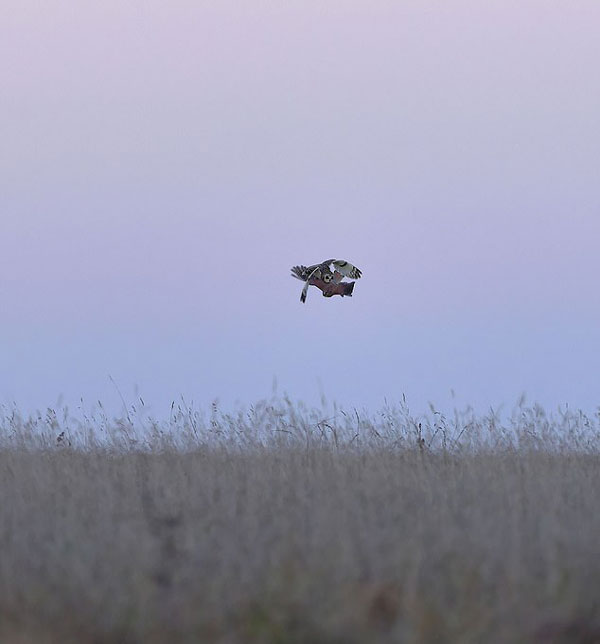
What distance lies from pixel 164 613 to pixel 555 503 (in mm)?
3513

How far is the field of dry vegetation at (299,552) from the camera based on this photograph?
448 centimetres

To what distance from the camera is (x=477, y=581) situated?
5027 millimetres

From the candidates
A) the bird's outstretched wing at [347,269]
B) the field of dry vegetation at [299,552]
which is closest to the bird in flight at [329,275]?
the bird's outstretched wing at [347,269]

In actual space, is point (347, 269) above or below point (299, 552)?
above

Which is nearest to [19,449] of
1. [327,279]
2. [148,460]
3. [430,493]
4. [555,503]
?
[148,460]

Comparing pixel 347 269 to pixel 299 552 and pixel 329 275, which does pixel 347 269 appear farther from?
pixel 299 552

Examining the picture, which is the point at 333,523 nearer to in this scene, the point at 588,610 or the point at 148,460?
the point at 588,610

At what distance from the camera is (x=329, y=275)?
32.6 ft

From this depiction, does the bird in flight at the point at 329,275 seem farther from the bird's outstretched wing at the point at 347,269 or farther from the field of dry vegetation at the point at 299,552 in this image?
the field of dry vegetation at the point at 299,552

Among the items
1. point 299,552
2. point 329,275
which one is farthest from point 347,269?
point 299,552

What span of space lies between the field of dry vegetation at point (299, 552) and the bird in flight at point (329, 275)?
5.29 ft

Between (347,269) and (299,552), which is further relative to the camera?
(347,269)

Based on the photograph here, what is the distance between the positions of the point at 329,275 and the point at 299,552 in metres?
4.80

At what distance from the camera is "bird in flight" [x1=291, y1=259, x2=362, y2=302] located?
32.5ft
